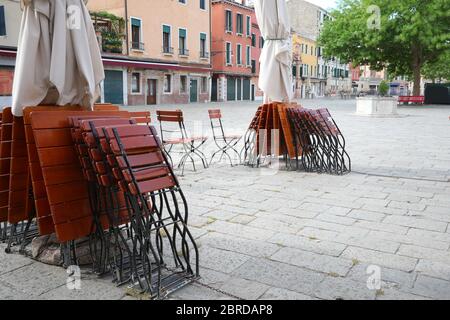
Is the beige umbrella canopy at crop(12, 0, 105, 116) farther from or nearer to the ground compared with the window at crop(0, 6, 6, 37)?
nearer to the ground

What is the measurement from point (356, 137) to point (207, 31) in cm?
2589

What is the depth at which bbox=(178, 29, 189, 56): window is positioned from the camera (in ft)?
102

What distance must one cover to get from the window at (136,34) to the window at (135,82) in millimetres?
1636

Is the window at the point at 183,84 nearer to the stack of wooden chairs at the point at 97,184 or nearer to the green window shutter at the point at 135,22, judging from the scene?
the green window shutter at the point at 135,22

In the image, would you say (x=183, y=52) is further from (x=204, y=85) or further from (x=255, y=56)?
(x=255, y=56)

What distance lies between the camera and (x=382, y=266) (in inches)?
113

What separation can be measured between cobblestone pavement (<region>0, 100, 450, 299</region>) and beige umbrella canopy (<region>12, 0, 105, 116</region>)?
45.0 inches

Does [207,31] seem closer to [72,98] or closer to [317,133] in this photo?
[317,133]

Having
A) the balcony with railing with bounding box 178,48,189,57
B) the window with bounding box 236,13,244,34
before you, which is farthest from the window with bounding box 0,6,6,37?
the window with bounding box 236,13,244,34

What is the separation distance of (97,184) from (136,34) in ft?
85.5

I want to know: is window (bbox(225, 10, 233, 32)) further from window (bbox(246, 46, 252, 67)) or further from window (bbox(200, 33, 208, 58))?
window (bbox(200, 33, 208, 58))

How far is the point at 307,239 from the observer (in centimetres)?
337

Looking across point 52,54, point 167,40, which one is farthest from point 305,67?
point 52,54
